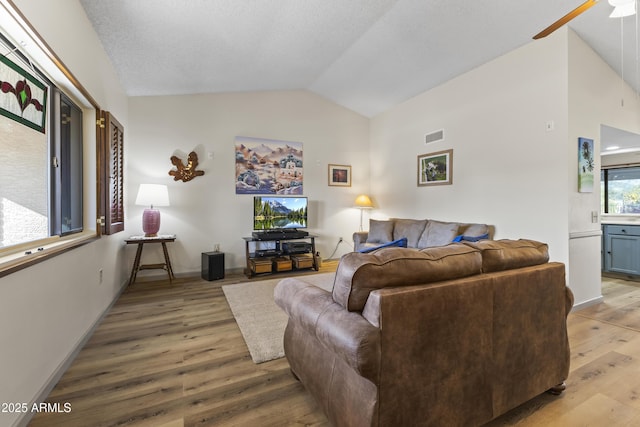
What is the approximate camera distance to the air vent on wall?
440 centimetres

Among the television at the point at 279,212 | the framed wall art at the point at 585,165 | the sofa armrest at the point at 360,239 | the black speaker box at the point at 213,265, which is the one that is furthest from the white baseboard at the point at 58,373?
the framed wall art at the point at 585,165

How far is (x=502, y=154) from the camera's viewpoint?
3566 millimetres

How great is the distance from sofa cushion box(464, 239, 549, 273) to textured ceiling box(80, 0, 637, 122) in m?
2.46

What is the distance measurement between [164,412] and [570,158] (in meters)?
4.09

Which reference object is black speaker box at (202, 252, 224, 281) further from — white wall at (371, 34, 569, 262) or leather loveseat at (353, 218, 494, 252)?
white wall at (371, 34, 569, 262)

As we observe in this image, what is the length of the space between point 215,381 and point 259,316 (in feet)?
3.42

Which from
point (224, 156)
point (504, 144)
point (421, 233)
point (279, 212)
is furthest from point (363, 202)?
point (224, 156)

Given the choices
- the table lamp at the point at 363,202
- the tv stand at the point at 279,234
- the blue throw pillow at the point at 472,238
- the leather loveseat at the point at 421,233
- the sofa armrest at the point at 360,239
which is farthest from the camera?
the table lamp at the point at 363,202

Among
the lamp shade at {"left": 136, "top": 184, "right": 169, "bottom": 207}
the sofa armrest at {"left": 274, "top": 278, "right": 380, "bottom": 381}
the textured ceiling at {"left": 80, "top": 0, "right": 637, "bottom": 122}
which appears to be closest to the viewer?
the sofa armrest at {"left": 274, "top": 278, "right": 380, "bottom": 381}

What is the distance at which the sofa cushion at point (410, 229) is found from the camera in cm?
444

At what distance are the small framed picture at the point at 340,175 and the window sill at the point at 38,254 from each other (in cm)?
404

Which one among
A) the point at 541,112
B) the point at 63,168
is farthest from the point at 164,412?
the point at 541,112

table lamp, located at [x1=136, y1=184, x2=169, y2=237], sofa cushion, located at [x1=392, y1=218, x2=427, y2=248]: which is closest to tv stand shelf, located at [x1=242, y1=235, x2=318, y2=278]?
table lamp, located at [x1=136, y1=184, x2=169, y2=237]

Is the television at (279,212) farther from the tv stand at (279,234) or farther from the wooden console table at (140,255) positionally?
the wooden console table at (140,255)
